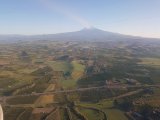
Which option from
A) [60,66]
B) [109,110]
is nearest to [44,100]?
[109,110]

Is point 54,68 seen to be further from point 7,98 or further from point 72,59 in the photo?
point 7,98

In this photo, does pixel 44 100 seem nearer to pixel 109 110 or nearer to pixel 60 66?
pixel 109 110

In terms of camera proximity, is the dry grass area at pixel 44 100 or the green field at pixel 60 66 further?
the green field at pixel 60 66

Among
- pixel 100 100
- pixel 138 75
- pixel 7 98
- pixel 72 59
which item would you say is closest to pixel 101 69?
pixel 138 75

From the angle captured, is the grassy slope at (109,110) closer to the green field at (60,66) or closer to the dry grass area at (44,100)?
the dry grass area at (44,100)

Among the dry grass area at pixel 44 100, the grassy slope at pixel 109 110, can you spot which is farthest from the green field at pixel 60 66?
the grassy slope at pixel 109 110

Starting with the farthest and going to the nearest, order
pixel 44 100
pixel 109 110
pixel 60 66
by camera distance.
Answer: pixel 60 66 < pixel 44 100 < pixel 109 110

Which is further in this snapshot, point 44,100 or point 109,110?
point 44,100

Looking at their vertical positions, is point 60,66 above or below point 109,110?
below

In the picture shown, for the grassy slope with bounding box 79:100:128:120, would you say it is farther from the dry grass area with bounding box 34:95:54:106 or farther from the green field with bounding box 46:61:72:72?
the green field with bounding box 46:61:72:72

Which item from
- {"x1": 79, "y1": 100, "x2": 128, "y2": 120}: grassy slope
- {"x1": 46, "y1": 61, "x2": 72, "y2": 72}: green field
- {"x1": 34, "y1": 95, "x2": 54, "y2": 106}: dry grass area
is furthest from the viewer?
{"x1": 46, "y1": 61, "x2": 72, "y2": 72}: green field

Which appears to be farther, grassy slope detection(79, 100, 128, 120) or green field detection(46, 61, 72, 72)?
green field detection(46, 61, 72, 72)

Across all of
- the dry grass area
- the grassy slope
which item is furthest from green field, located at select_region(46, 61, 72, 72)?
the grassy slope
